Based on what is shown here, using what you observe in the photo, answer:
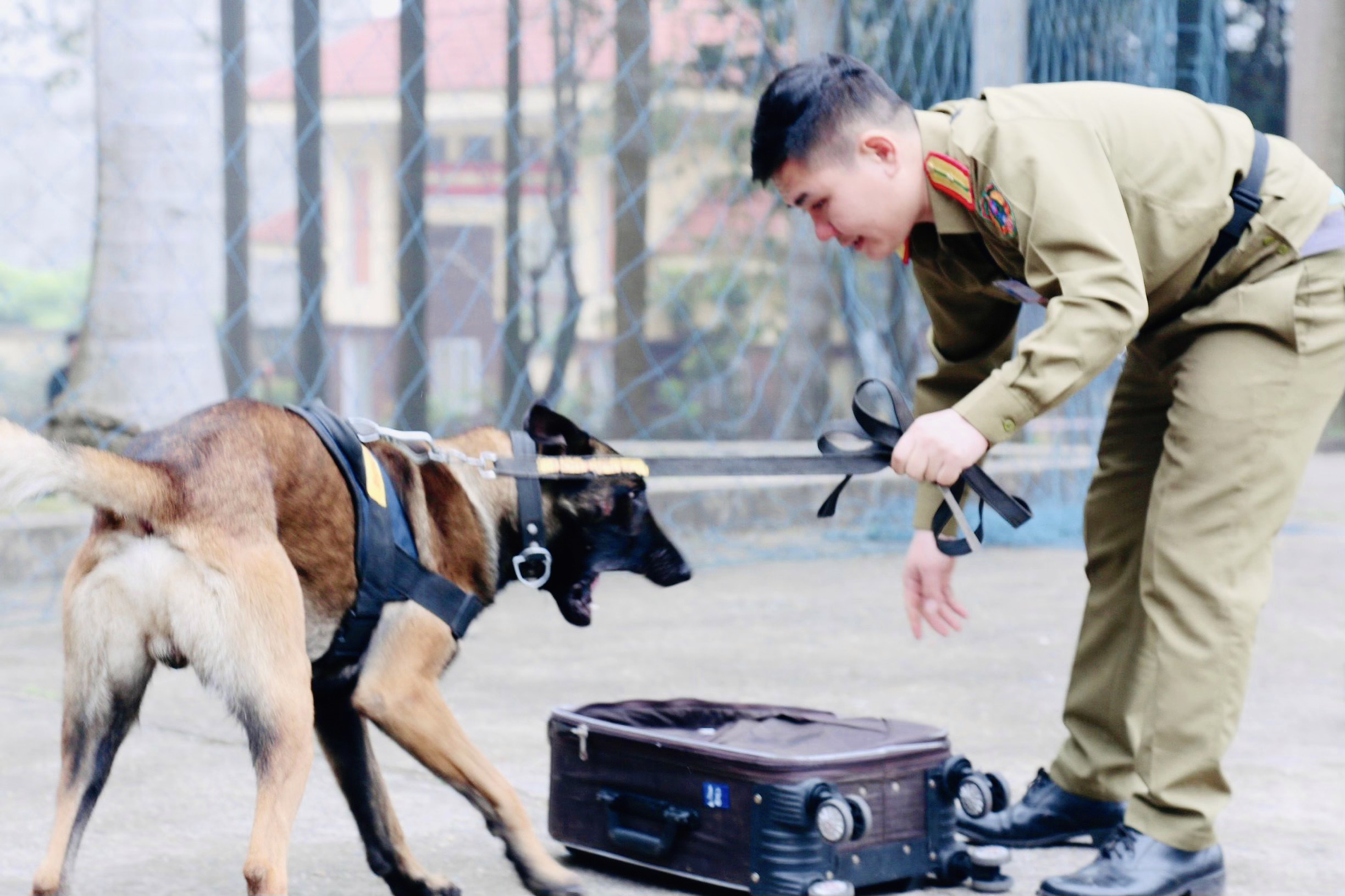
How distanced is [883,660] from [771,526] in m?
2.22

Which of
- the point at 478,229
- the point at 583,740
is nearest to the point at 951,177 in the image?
the point at 583,740

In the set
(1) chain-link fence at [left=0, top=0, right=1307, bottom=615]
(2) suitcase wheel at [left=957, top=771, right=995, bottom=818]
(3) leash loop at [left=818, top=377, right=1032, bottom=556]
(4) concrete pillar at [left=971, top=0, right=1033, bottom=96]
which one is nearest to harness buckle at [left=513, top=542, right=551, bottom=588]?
(3) leash loop at [left=818, top=377, right=1032, bottom=556]

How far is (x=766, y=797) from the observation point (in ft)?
7.38

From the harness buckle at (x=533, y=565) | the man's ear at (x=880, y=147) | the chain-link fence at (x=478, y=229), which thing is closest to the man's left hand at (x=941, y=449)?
the man's ear at (x=880, y=147)

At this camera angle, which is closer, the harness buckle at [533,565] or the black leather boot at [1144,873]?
the black leather boot at [1144,873]

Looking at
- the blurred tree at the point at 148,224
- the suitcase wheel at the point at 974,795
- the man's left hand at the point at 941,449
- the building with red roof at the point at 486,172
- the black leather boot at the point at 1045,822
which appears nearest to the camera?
the man's left hand at the point at 941,449

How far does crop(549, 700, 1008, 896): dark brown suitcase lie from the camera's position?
88.0 inches

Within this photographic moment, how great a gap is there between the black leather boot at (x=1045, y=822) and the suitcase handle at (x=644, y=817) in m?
0.57

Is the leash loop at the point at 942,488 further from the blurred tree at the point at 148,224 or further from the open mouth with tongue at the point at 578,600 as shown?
the blurred tree at the point at 148,224

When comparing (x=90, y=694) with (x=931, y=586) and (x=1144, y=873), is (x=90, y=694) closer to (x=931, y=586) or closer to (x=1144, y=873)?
(x=931, y=586)

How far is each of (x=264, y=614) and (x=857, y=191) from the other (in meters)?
1.06

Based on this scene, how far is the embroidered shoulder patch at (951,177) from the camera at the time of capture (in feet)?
7.34

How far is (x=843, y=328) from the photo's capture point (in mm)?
6754

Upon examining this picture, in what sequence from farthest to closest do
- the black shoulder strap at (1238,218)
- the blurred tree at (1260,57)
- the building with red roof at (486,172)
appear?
the blurred tree at (1260,57) → the building with red roof at (486,172) → the black shoulder strap at (1238,218)
